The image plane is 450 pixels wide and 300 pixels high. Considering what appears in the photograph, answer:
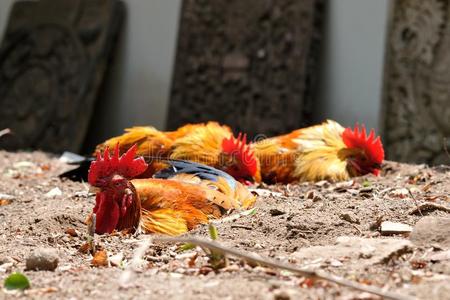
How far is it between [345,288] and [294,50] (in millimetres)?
5694

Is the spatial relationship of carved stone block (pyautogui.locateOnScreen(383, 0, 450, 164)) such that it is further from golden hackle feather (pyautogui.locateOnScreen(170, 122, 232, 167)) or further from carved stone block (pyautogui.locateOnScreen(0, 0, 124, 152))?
carved stone block (pyautogui.locateOnScreen(0, 0, 124, 152))

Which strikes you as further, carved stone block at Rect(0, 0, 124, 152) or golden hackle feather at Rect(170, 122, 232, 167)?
carved stone block at Rect(0, 0, 124, 152)

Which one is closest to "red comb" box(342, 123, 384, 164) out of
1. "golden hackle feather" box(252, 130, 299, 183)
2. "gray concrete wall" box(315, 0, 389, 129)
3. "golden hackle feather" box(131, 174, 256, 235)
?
"golden hackle feather" box(252, 130, 299, 183)

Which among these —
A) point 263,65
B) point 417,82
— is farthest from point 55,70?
point 417,82

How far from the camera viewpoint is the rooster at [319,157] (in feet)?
18.2

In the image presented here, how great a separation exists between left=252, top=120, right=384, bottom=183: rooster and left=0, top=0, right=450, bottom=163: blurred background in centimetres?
186

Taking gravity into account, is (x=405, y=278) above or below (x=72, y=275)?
above

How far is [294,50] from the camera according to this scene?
26.6ft

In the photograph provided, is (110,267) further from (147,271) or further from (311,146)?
(311,146)

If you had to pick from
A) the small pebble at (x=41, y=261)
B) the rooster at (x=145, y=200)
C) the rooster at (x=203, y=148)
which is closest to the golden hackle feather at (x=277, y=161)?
the rooster at (x=203, y=148)

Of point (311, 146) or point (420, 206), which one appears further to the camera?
point (311, 146)

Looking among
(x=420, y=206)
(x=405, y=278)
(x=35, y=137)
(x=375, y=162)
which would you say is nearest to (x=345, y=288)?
(x=405, y=278)

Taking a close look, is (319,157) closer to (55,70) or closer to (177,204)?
(177,204)

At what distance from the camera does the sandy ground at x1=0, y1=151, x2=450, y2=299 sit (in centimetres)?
266
